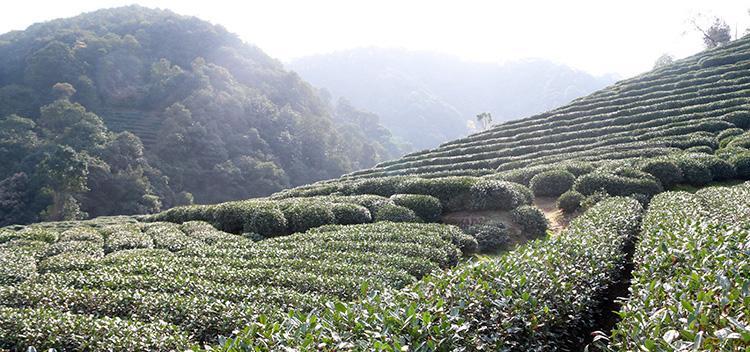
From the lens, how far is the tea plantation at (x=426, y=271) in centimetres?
395

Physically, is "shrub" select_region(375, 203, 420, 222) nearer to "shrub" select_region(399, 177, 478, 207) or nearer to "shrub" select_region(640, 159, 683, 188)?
"shrub" select_region(399, 177, 478, 207)

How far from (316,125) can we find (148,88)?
2680 centimetres

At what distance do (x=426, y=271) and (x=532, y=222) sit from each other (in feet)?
20.2

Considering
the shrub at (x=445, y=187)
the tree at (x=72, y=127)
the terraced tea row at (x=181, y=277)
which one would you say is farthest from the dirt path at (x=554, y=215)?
the tree at (x=72, y=127)

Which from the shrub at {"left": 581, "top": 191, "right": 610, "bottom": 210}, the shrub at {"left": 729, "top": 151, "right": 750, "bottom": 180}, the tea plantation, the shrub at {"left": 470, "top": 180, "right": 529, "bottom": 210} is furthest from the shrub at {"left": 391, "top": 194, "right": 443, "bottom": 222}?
the shrub at {"left": 729, "top": 151, "right": 750, "bottom": 180}

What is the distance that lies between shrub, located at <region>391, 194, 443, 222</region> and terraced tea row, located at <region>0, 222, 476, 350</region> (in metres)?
2.19

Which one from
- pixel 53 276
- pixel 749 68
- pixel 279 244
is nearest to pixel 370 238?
pixel 279 244

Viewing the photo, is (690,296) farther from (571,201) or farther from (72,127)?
(72,127)

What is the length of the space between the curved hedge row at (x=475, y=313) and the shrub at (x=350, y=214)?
9013 millimetres

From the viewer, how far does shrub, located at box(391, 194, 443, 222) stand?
16.2 m

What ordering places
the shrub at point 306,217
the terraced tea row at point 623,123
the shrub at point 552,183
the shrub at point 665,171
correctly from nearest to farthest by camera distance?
the shrub at point 306,217, the shrub at point 665,171, the shrub at point 552,183, the terraced tea row at point 623,123

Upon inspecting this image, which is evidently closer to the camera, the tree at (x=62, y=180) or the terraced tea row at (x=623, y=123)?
the terraced tea row at (x=623, y=123)

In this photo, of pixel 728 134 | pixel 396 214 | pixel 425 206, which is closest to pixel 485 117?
pixel 728 134

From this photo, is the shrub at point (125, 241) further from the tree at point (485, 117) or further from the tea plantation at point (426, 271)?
the tree at point (485, 117)
